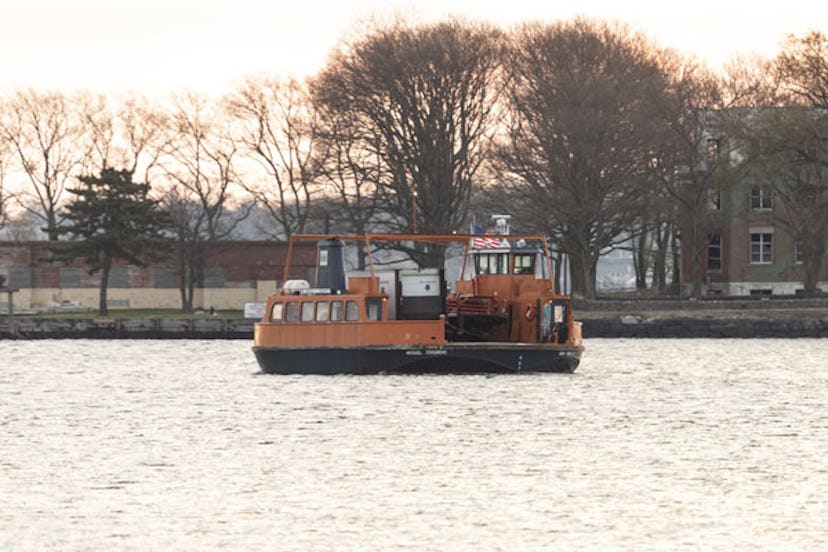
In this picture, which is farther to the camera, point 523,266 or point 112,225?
point 112,225

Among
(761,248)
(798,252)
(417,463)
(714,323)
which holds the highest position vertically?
(761,248)

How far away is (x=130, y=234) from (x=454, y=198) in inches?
829

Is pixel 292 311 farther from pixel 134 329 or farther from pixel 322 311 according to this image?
pixel 134 329

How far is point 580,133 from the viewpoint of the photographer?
7569 centimetres

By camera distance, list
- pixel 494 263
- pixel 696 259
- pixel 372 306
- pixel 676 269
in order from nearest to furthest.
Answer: pixel 372 306, pixel 494 263, pixel 696 259, pixel 676 269

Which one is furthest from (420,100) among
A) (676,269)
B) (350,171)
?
(676,269)

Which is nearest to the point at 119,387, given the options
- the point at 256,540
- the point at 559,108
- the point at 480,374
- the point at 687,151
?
the point at 480,374

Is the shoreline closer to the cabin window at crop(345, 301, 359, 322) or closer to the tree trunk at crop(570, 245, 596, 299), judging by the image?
the tree trunk at crop(570, 245, 596, 299)

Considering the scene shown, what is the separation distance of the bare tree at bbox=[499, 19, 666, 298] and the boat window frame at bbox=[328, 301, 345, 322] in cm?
3293

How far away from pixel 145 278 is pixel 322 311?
5920 centimetres

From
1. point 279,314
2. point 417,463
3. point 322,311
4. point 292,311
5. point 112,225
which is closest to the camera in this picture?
point 417,463

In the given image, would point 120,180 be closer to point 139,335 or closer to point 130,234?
point 130,234

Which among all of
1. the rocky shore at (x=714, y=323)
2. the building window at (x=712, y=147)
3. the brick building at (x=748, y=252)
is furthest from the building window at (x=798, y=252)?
the rocky shore at (x=714, y=323)

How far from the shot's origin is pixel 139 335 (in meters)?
83.0
